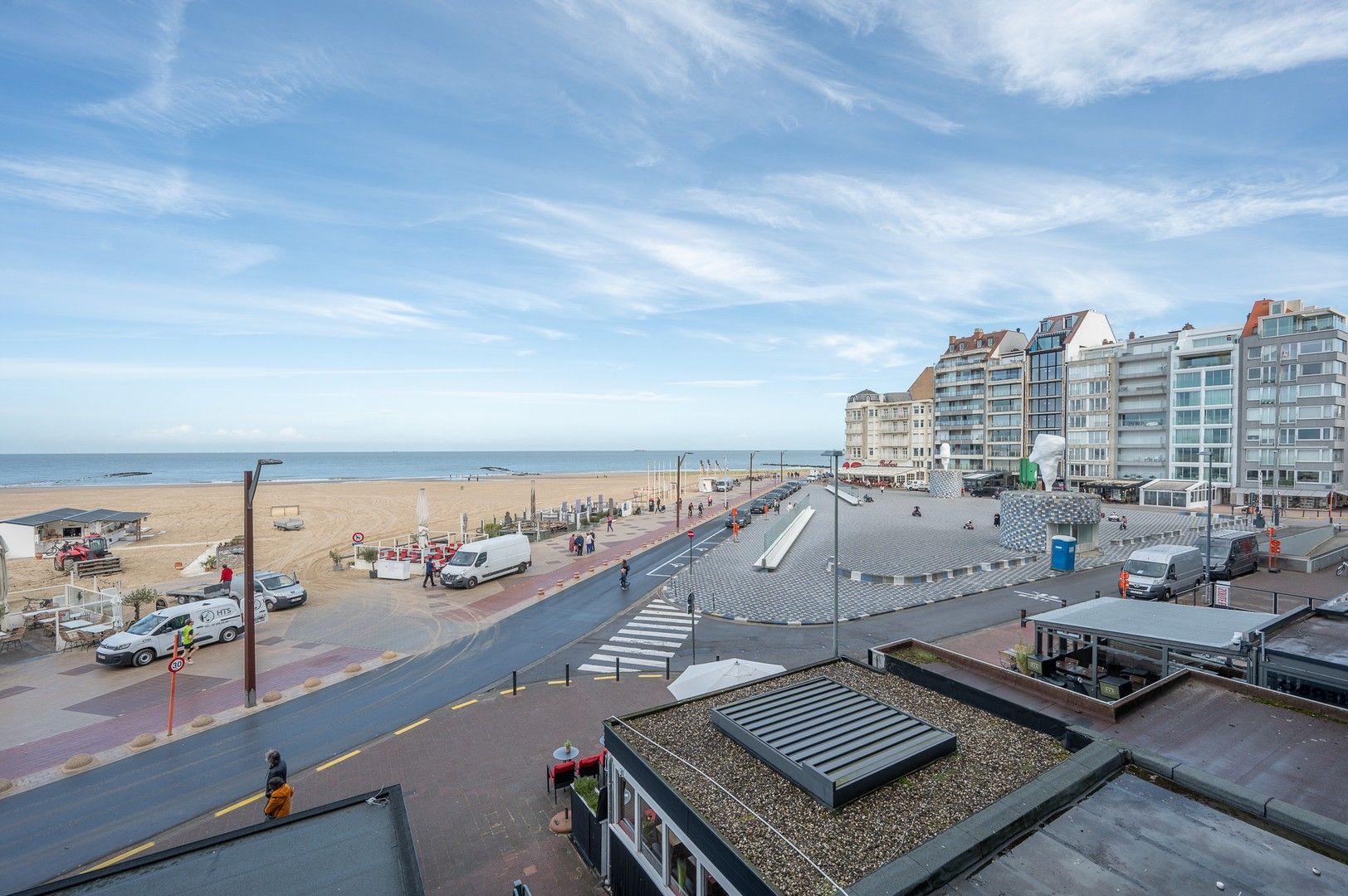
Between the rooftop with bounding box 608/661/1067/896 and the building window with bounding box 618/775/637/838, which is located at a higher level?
the rooftop with bounding box 608/661/1067/896

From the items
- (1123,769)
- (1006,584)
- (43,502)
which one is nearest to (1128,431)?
(1006,584)

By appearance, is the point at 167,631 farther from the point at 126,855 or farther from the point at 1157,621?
the point at 1157,621

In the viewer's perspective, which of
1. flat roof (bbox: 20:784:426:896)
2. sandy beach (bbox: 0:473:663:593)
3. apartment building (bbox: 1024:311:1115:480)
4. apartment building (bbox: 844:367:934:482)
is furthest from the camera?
apartment building (bbox: 844:367:934:482)

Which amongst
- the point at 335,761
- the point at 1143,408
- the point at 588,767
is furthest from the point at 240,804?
the point at 1143,408

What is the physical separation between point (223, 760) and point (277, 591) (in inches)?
584

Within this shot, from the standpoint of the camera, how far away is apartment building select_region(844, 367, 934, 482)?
103625 mm

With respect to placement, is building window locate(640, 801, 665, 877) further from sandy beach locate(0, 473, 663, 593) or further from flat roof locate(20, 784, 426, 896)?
sandy beach locate(0, 473, 663, 593)

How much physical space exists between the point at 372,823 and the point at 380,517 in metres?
62.2

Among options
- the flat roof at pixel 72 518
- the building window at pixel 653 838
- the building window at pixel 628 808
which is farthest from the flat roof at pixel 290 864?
the flat roof at pixel 72 518

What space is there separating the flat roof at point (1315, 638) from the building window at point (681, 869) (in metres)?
12.6

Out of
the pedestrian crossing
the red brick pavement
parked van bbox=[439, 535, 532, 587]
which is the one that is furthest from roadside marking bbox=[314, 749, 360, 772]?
parked van bbox=[439, 535, 532, 587]

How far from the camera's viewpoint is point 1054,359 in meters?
86.0

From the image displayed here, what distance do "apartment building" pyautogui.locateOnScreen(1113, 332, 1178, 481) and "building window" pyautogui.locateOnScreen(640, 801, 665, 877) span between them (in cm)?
8513

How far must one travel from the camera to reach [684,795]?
7520 millimetres
